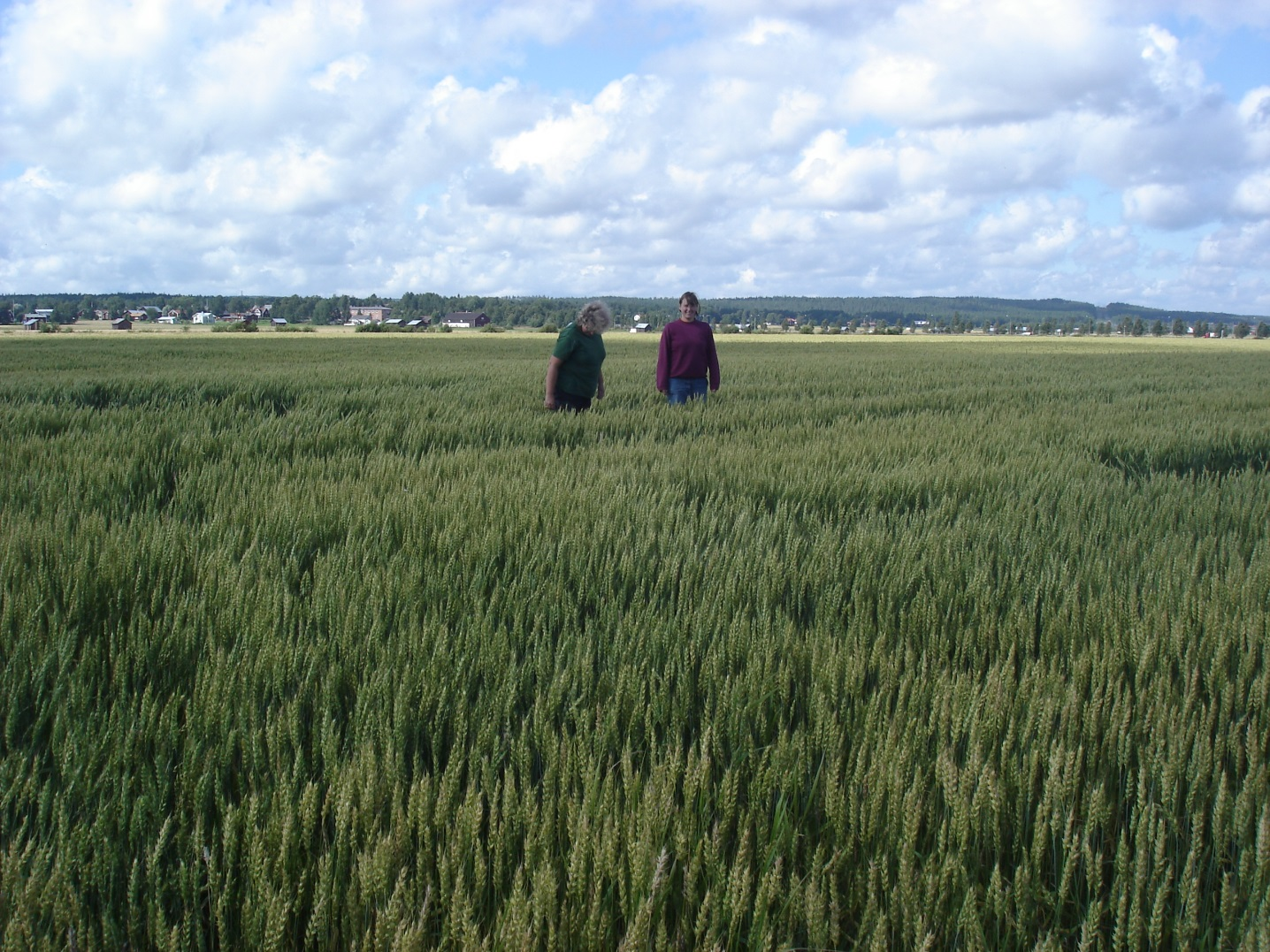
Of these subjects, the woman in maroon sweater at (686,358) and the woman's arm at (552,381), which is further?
the woman in maroon sweater at (686,358)

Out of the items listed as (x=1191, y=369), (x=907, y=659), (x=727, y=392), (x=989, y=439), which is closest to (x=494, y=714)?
(x=907, y=659)

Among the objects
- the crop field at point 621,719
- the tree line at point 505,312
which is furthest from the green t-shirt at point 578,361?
the tree line at point 505,312

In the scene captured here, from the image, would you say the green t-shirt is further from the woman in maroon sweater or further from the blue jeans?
the blue jeans

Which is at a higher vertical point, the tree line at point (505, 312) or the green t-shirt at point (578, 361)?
the tree line at point (505, 312)

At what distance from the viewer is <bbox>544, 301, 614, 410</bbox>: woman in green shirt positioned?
731cm

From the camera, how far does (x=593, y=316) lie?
23.8ft

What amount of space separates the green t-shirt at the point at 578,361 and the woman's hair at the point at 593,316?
105mm

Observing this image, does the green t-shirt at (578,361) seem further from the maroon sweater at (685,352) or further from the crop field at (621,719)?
the crop field at (621,719)

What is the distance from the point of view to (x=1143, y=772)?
5.49 ft

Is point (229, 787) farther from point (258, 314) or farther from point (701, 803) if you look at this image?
point (258, 314)

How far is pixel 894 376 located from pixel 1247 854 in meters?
16.3

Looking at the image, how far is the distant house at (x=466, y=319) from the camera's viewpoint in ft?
296

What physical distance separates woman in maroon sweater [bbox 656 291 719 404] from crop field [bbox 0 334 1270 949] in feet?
14.5

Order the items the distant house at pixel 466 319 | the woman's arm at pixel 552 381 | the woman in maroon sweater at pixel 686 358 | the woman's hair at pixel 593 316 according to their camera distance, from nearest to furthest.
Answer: the woman's hair at pixel 593 316 → the woman's arm at pixel 552 381 → the woman in maroon sweater at pixel 686 358 → the distant house at pixel 466 319
